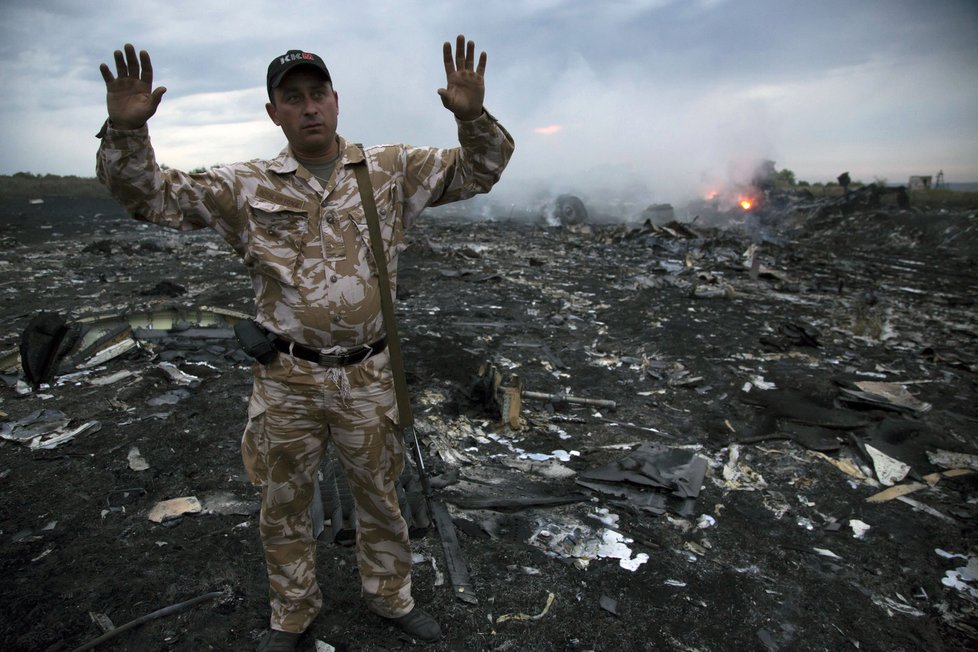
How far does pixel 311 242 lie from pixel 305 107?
0.48 m

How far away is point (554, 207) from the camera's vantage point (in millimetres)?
22219

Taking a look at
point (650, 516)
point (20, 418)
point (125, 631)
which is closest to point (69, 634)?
point (125, 631)

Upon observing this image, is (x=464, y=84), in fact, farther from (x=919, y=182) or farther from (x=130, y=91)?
(x=919, y=182)

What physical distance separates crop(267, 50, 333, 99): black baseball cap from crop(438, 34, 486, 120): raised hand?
17.2 inches

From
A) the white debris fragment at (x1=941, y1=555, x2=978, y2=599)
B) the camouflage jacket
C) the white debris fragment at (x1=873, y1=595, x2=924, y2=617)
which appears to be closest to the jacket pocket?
the camouflage jacket

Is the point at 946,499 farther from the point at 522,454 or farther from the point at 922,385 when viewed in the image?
the point at 522,454

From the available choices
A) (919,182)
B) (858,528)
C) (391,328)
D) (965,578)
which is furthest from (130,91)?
(919,182)

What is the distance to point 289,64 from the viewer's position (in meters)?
1.86

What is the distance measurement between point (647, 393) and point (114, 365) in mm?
5206

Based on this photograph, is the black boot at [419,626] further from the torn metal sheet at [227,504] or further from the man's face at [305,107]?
the man's face at [305,107]

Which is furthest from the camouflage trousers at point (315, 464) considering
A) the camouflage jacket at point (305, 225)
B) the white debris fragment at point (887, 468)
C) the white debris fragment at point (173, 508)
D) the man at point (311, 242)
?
the white debris fragment at point (887, 468)

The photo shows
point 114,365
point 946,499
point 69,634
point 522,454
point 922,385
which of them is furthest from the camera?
point 922,385

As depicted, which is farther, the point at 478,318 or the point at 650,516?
the point at 478,318

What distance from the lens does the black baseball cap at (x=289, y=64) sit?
6.09 ft
